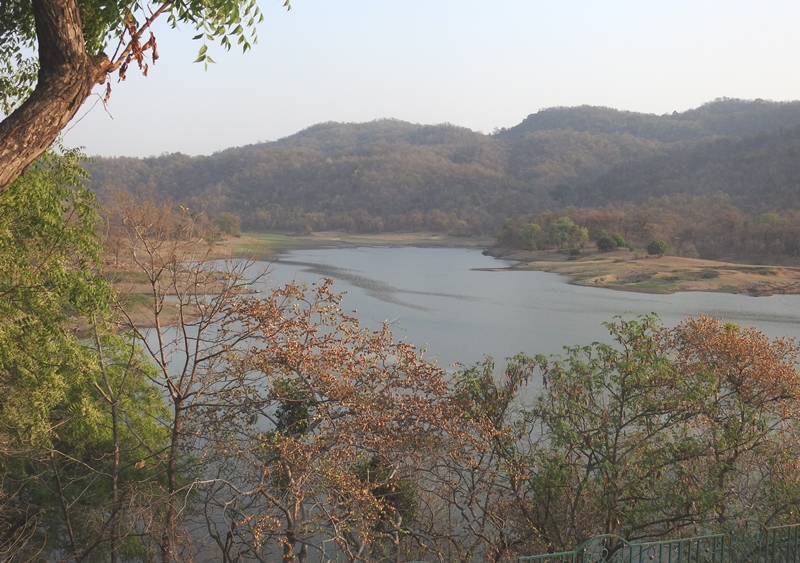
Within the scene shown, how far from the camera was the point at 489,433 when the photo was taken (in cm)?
645

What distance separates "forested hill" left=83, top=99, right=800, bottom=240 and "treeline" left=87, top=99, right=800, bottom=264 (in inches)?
8.1

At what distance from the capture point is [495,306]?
26641mm

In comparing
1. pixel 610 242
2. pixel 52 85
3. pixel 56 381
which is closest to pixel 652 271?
pixel 610 242

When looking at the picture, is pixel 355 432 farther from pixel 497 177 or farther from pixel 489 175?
pixel 489 175

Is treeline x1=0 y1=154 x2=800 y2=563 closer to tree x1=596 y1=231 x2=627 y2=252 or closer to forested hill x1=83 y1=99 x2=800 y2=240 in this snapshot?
tree x1=596 y1=231 x2=627 y2=252

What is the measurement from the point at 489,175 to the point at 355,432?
84.9m

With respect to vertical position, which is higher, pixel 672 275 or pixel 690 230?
pixel 690 230

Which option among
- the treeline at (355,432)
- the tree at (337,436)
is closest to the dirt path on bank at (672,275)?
the treeline at (355,432)

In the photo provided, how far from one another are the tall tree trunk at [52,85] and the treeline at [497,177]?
45396 mm

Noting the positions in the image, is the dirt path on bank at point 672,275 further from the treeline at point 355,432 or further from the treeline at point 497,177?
the treeline at point 355,432

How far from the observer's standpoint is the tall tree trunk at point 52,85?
284 centimetres

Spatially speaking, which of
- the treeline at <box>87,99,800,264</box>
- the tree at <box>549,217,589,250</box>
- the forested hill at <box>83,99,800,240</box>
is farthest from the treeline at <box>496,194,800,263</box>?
the forested hill at <box>83,99,800,240</box>

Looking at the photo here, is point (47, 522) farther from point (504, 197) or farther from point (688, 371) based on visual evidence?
point (504, 197)

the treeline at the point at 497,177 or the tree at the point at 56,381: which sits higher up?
the treeline at the point at 497,177
